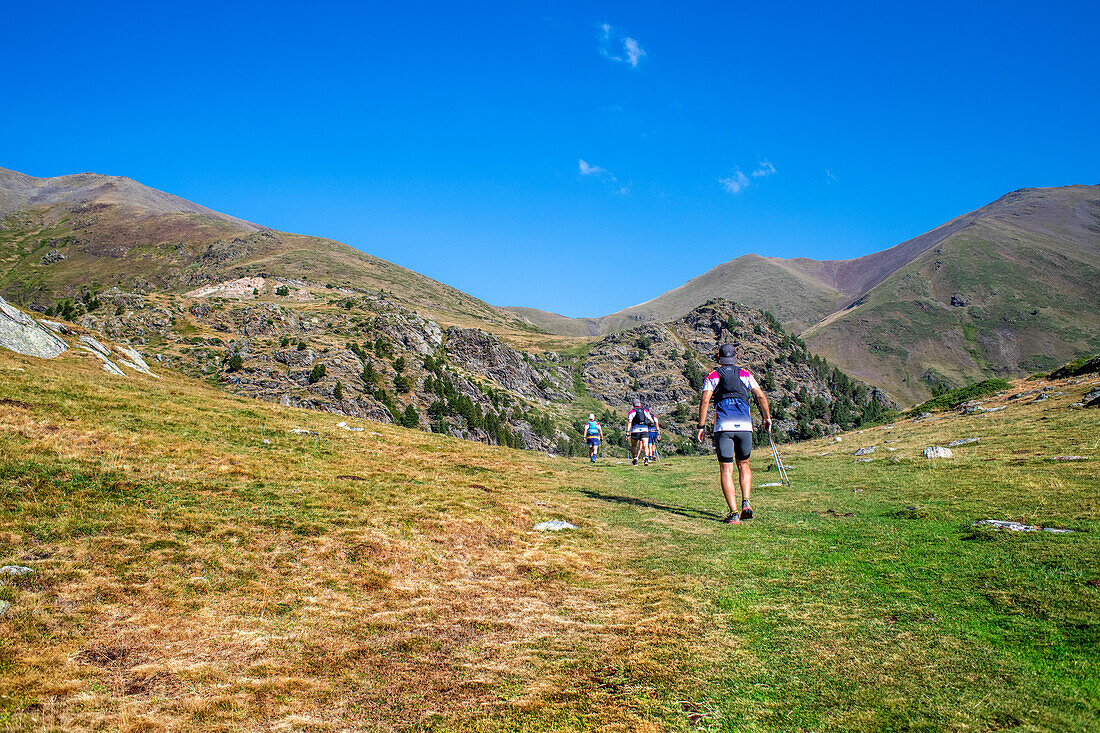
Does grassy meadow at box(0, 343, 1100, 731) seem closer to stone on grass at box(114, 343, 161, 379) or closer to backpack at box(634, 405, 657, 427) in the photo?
backpack at box(634, 405, 657, 427)

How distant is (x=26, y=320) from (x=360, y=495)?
2902 cm

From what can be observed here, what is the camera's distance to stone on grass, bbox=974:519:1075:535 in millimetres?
8117

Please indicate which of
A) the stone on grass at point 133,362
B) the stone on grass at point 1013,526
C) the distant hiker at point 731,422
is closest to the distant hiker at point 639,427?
the distant hiker at point 731,422

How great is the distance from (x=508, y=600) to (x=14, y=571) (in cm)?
631

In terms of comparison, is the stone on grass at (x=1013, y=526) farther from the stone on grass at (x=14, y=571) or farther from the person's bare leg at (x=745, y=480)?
the stone on grass at (x=14, y=571)

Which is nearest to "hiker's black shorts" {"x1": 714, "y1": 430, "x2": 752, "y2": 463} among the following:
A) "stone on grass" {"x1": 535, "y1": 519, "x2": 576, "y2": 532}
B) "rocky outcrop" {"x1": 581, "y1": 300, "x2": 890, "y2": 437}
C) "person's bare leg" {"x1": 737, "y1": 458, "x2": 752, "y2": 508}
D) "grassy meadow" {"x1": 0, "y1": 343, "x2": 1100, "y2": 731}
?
"person's bare leg" {"x1": 737, "y1": 458, "x2": 752, "y2": 508}

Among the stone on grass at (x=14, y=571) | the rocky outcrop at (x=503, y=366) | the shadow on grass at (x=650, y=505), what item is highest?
the rocky outcrop at (x=503, y=366)

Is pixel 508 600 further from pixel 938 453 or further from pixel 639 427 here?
pixel 639 427

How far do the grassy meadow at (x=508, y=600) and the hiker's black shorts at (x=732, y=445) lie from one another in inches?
56.0

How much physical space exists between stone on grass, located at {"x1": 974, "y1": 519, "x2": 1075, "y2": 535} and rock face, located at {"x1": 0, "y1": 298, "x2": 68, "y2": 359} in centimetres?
3578

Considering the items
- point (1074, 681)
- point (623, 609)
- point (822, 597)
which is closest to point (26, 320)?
point (623, 609)

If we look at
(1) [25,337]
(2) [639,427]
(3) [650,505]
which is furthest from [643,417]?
(1) [25,337]

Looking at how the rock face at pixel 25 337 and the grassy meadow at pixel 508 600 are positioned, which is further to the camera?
the rock face at pixel 25 337

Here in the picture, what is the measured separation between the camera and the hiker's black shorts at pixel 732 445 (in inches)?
475
